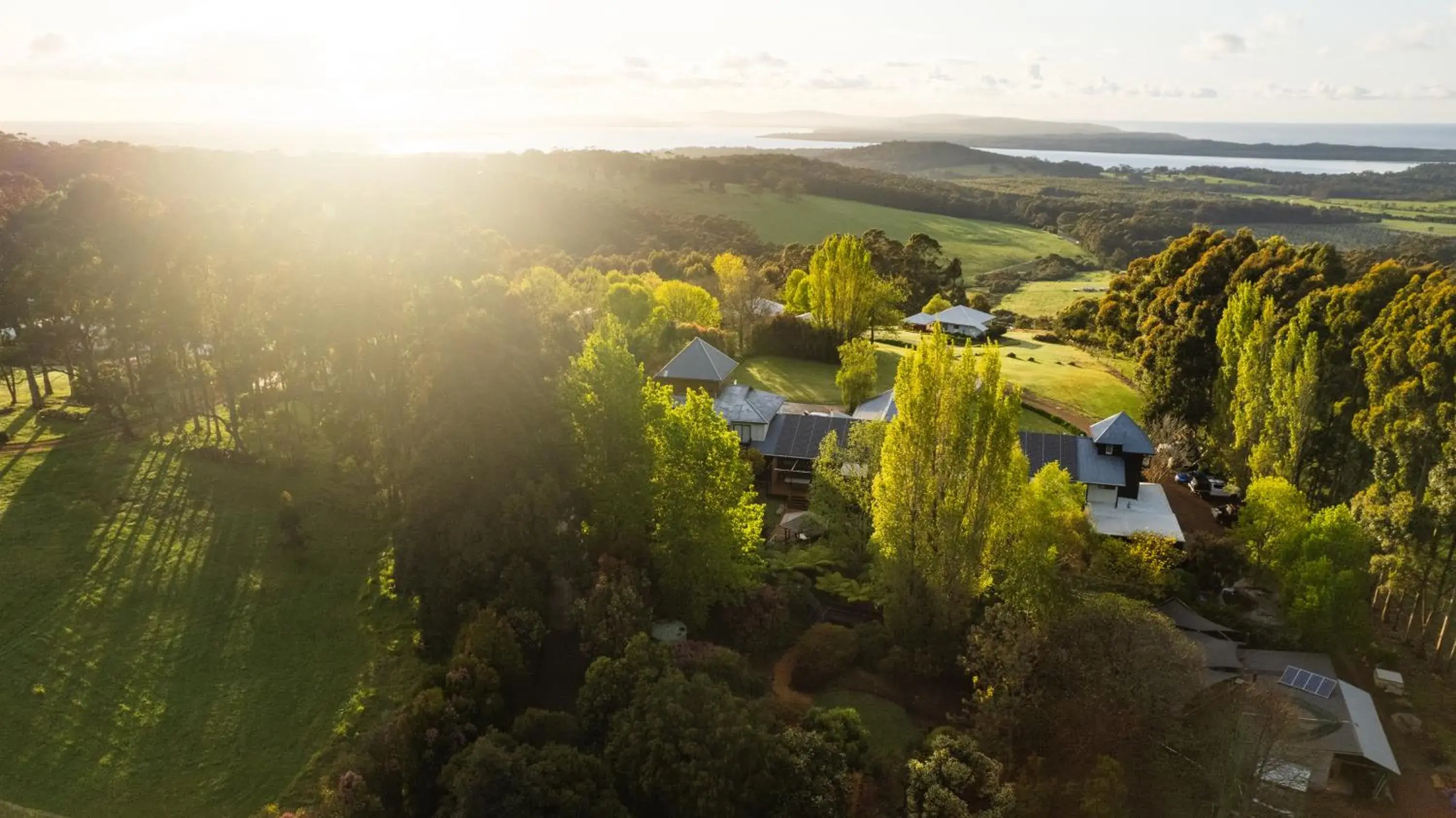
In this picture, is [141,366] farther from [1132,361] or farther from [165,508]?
[1132,361]

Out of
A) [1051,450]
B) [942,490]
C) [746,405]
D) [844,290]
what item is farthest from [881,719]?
[844,290]

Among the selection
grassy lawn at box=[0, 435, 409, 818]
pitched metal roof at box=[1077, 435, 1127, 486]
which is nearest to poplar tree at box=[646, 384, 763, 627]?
grassy lawn at box=[0, 435, 409, 818]

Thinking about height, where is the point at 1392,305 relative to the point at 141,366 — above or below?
above

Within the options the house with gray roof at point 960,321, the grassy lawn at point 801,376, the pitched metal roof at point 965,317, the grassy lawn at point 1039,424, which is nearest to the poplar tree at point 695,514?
the grassy lawn at point 1039,424

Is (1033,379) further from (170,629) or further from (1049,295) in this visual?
(170,629)

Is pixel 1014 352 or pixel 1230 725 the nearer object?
pixel 1230 725

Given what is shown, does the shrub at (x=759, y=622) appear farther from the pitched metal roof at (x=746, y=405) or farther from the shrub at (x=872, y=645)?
the pitched metal roof at (x=746, y=405)

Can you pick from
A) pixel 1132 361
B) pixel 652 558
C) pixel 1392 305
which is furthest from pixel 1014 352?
pixel 652 558
